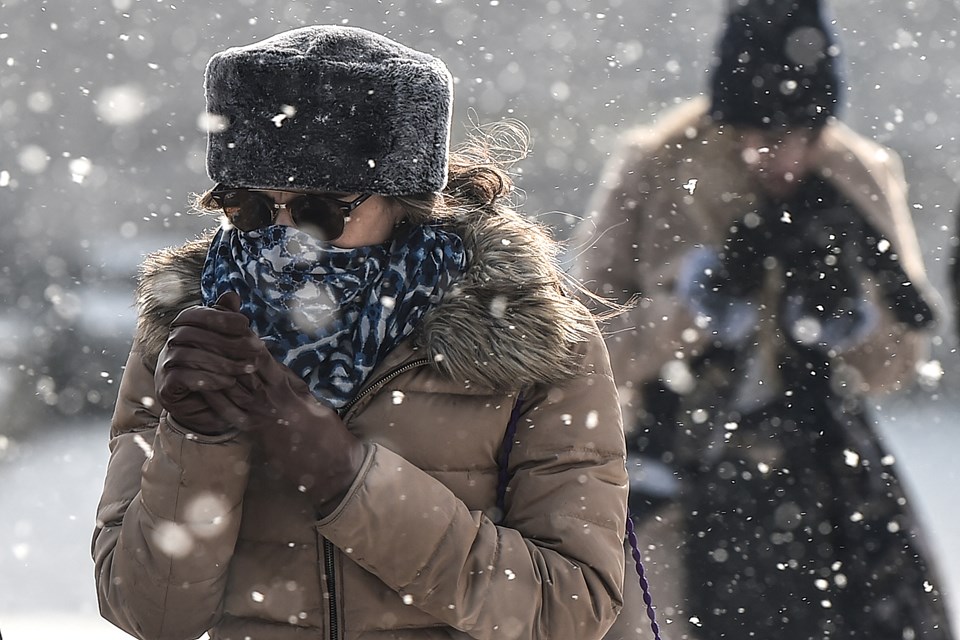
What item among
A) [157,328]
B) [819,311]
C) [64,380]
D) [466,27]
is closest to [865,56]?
[466,27]

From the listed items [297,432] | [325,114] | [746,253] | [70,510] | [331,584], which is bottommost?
[70,510]

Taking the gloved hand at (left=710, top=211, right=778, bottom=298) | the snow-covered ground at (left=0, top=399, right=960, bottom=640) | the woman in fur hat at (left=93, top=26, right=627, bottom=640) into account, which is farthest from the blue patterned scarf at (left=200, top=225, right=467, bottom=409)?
the snow-covered ground at (left=0, top=399, right=960, bottom=640)

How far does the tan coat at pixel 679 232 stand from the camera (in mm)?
2822

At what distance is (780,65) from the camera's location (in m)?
2.89

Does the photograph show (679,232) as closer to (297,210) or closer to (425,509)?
(297,210)

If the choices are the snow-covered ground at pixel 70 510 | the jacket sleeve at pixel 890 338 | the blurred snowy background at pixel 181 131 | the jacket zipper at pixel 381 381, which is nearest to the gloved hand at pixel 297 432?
the jacket zipper at pixel 381 381

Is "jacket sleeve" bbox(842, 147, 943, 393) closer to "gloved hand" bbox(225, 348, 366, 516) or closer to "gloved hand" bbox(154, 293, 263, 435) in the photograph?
"gloved hand" bbox(225, 348, 366, 516)

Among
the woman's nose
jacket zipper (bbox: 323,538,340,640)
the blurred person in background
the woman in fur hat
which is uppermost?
the woman's nose

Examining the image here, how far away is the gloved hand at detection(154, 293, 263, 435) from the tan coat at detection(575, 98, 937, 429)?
161cm

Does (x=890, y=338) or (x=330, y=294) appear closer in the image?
(x=330, y=294)

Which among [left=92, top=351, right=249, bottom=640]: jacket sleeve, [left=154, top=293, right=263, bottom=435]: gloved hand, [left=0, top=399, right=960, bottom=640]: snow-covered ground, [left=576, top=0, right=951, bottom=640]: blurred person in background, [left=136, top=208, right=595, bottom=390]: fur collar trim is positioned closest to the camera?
[left=154, top=293, right=263, bottom=435]: gloved hand

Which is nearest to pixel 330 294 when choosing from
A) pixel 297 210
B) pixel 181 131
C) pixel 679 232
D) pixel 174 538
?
pixel 297 210

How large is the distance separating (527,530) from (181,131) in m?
5.90

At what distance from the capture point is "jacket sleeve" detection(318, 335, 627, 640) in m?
1.36
